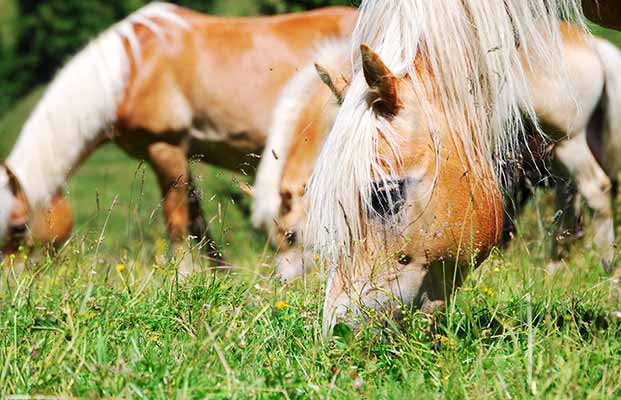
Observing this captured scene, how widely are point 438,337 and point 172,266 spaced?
100cm

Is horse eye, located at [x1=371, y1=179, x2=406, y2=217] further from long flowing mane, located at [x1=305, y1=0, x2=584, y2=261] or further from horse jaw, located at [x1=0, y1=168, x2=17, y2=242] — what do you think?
horse jaw, located at [x1=0, y1=168, x2=17, y2=242]

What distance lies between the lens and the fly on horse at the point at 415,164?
2.58 meters

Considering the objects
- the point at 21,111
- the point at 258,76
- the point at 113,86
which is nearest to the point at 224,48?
the point at 258,76

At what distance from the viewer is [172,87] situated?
6.25m

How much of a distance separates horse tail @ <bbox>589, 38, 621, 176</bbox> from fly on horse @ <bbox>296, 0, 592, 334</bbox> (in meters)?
2.39

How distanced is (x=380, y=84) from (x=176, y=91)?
3882 millimetres

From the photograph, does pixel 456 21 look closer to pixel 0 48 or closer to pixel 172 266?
pixel 172 266

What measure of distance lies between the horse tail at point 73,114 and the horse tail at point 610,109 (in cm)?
314

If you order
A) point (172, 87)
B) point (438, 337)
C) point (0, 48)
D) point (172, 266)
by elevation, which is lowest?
point (0, 48)

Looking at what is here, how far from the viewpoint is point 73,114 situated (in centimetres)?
597

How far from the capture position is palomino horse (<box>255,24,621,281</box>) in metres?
4.40

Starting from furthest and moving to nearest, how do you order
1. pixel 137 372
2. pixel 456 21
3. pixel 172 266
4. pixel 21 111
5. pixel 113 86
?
pixel 21 111 → pixel 113 86 → pixel 172 266 → pixel 456 21 → pixel 137 372

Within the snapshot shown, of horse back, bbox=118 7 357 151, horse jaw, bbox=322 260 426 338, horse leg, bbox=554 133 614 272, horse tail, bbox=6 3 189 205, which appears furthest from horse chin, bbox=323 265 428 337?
horse back, bbox=118 7 357 151

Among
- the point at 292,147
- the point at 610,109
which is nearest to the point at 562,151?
the point at 610,109
